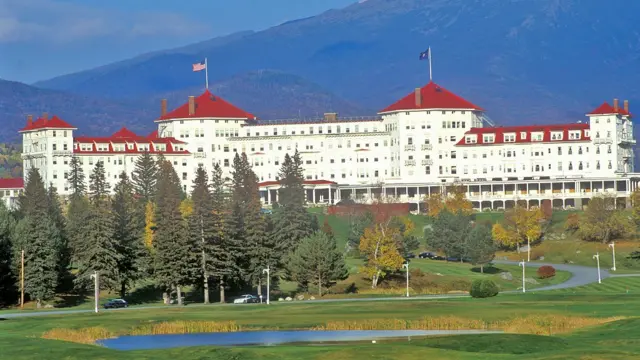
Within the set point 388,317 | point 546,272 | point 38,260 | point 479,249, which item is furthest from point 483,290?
point 479,249

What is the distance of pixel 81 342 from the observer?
8719 cm

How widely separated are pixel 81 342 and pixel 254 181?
10775 cm

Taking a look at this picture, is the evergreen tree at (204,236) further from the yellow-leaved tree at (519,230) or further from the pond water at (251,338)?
the yellow-leaved tree at (519,230)

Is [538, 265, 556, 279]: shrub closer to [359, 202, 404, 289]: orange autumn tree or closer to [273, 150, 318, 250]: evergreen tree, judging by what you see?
[359, 202, 404, 289]: orange autumn tree

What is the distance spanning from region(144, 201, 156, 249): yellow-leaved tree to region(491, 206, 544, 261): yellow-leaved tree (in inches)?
1735

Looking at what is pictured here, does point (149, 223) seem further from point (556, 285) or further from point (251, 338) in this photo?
point (251, 338)

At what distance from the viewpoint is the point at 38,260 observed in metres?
131

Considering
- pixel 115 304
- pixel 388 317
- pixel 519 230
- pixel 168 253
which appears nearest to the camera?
pixel 388 317

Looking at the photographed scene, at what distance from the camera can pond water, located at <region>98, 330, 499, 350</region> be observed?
278 feet

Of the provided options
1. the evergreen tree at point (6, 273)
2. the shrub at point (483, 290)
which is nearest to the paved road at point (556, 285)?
the shrub at point (483, 290)

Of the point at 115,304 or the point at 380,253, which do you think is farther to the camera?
the point at 380,253

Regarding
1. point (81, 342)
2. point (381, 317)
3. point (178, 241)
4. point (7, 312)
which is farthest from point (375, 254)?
point (81, 342)

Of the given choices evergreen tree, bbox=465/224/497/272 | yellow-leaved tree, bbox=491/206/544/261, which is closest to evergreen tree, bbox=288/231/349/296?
evergreen tree, bbox=465/224/497/272

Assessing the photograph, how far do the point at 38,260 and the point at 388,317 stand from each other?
4582 centimetres
